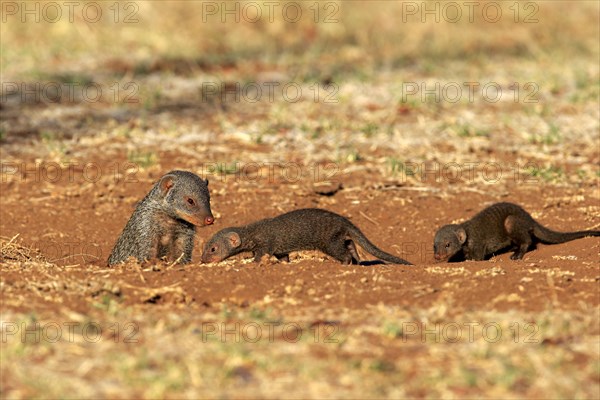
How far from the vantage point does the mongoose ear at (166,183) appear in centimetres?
662

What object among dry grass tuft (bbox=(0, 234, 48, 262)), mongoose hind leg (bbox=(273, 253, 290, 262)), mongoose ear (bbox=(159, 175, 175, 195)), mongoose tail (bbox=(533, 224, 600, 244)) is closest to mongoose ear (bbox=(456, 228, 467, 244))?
mongoose tail (bbox=(533, 224, 600, 244))

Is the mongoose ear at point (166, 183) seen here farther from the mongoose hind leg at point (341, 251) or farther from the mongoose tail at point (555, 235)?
the mongoose tail at point (555, 235)

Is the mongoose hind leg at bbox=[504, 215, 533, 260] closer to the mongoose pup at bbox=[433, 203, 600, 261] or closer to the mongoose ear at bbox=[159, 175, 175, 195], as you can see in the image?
the mongoose pup at bbox=[433, 203, 600, 261]

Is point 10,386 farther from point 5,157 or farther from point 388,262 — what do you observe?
point 5,157

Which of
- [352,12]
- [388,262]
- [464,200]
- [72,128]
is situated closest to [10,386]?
[388,262]

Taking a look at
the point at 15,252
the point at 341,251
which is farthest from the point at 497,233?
the point at 15,252

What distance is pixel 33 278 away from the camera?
5391 mm

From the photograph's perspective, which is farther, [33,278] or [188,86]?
[188,86]

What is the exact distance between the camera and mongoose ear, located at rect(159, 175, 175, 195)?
662 cm

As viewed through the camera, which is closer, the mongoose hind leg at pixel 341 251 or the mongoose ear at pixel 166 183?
the mongoose ear at pixel 166 183

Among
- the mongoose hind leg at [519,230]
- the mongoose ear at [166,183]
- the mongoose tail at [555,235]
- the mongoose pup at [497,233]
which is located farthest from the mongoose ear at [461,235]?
the mongoose ear at [166,183]

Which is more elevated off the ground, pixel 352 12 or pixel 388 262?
pixel 352 12

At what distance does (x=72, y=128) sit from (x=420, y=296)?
5.11 m

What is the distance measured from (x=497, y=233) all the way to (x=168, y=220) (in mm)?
2205
